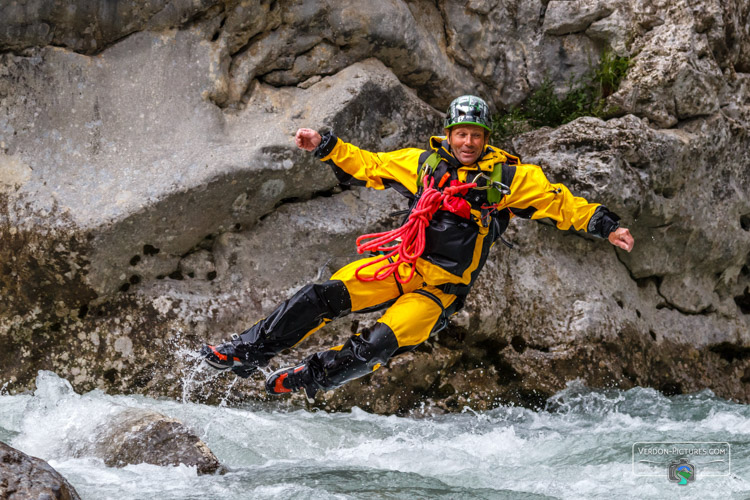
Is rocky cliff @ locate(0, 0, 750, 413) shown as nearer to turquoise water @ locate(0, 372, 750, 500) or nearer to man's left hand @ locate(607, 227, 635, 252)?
turquoise water @ locate(0, 372, 750, 500)

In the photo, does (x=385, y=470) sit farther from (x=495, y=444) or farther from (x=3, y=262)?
(x=3, y=262)

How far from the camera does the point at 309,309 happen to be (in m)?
5.14

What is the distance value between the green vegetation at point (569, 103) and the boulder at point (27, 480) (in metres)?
5.44

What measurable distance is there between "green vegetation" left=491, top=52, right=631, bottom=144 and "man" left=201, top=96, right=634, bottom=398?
8.45ft

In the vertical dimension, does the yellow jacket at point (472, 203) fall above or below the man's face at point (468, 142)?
below

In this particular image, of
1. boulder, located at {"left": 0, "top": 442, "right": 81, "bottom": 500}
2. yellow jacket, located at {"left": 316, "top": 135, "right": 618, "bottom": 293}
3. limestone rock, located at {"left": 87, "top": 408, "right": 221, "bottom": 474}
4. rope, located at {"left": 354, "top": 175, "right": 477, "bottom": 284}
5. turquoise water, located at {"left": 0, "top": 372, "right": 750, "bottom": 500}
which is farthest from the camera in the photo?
yellow jacket, located at {"left": 316, "top": 135, "right": 618, "bottom": 293}

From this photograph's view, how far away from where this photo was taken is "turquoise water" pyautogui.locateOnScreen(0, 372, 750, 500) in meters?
4.21

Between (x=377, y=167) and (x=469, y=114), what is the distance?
29.4 inches

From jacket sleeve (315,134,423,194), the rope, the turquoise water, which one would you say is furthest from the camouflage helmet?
the turquoise water

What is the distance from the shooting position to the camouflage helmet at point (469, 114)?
5184 millimetres

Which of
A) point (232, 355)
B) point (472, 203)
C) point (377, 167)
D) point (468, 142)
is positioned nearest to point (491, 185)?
point (472, 203)

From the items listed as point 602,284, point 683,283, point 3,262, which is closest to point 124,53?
point 3,262

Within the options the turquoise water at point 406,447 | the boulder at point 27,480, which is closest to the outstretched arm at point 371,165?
the turquoise water at point 406,447

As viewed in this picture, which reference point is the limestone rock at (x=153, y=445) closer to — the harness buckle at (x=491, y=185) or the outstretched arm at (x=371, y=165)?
the outstretched arm at (x=371, y=165)
